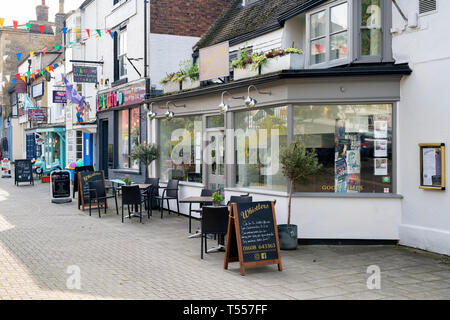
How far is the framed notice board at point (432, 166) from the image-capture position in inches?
358

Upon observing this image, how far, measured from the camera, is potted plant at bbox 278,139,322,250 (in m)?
9.41

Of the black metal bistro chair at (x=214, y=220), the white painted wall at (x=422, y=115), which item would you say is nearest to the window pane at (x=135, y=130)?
the black metal bistro chair at (x=214, y=220)

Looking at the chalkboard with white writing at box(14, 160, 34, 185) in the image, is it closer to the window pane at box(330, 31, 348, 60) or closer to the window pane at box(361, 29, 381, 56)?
the window pane at box(330, 31, 348, 60)

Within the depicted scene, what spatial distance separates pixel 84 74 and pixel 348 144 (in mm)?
13463

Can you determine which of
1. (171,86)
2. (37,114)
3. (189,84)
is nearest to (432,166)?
(189,84)

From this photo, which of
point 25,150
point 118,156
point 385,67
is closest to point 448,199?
point 385,67

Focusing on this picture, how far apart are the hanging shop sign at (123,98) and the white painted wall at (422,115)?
966cm

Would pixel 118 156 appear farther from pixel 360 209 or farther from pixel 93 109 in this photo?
pixel 360 209

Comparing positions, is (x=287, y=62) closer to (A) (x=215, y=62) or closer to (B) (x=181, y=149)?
(A) (x=215, y=62)

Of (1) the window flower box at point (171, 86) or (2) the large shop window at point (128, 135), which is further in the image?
(2) the large shop window at point (128, 135)

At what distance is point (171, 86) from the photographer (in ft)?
49.5

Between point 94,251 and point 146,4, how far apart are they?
405 inches

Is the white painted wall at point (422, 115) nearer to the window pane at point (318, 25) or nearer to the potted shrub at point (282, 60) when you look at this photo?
the window pane at point (318, 25)

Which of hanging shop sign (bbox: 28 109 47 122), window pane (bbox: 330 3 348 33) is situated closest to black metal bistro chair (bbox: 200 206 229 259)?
window pane (bbox: 330 3 348 33)
